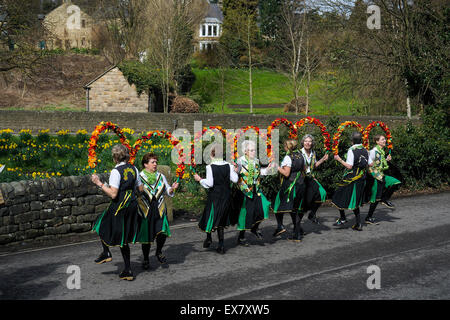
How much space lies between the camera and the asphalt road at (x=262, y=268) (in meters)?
6.67

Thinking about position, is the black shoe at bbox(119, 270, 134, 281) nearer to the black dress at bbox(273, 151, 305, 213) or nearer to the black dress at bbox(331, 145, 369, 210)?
the black dress at bbox(273, 151, 305, 213)

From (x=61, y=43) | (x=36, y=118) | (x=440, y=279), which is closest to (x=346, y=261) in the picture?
(x=440, y=279)

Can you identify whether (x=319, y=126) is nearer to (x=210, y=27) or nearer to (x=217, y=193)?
(x=217, y=193)

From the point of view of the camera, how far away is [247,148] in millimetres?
9188

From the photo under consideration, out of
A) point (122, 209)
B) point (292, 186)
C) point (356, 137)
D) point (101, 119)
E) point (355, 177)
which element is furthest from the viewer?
point (101, 119)

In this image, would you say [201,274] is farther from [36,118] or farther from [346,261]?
[36,118]

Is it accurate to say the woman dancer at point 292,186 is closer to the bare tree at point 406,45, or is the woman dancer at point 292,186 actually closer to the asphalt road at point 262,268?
the asphalt road at point 262,268

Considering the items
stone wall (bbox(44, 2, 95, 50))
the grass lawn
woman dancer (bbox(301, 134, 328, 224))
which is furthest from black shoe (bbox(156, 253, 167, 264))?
stone wall (bbox(44, 2, 95, 50))

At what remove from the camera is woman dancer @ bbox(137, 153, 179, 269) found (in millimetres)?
7613

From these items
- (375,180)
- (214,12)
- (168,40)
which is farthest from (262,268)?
(214,12)

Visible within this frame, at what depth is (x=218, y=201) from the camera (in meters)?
8.66

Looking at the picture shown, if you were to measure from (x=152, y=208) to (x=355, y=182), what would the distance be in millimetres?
4543

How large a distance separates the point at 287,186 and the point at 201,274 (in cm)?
279

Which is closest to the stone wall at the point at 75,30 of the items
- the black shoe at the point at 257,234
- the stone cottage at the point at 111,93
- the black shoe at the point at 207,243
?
the stone cottage at the point at 111,93
